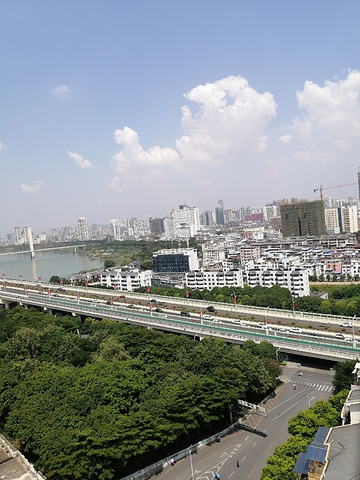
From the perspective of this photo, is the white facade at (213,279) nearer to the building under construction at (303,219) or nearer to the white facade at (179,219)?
the building under construction at (303,219)

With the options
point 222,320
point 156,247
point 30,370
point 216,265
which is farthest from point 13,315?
point 156,247

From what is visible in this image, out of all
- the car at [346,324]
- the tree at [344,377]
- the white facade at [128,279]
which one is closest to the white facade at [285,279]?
the car at [346,324]

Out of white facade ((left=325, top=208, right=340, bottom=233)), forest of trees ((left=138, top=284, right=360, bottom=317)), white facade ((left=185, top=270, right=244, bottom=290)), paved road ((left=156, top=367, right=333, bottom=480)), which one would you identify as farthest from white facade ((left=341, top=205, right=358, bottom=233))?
paved road ((left=156, top=367, right=333, bottom=480))

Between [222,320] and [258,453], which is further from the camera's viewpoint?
[222,320]

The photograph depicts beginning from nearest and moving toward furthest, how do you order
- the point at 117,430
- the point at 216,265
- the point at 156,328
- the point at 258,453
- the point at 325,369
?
the point at 117,430 → the point at 258,453 → the point at 325,369 → the point at 156,328 → the point at 216,265

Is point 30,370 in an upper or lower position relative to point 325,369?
upper

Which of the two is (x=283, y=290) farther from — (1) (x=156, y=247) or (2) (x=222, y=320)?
(1) (x=156, y=247)
